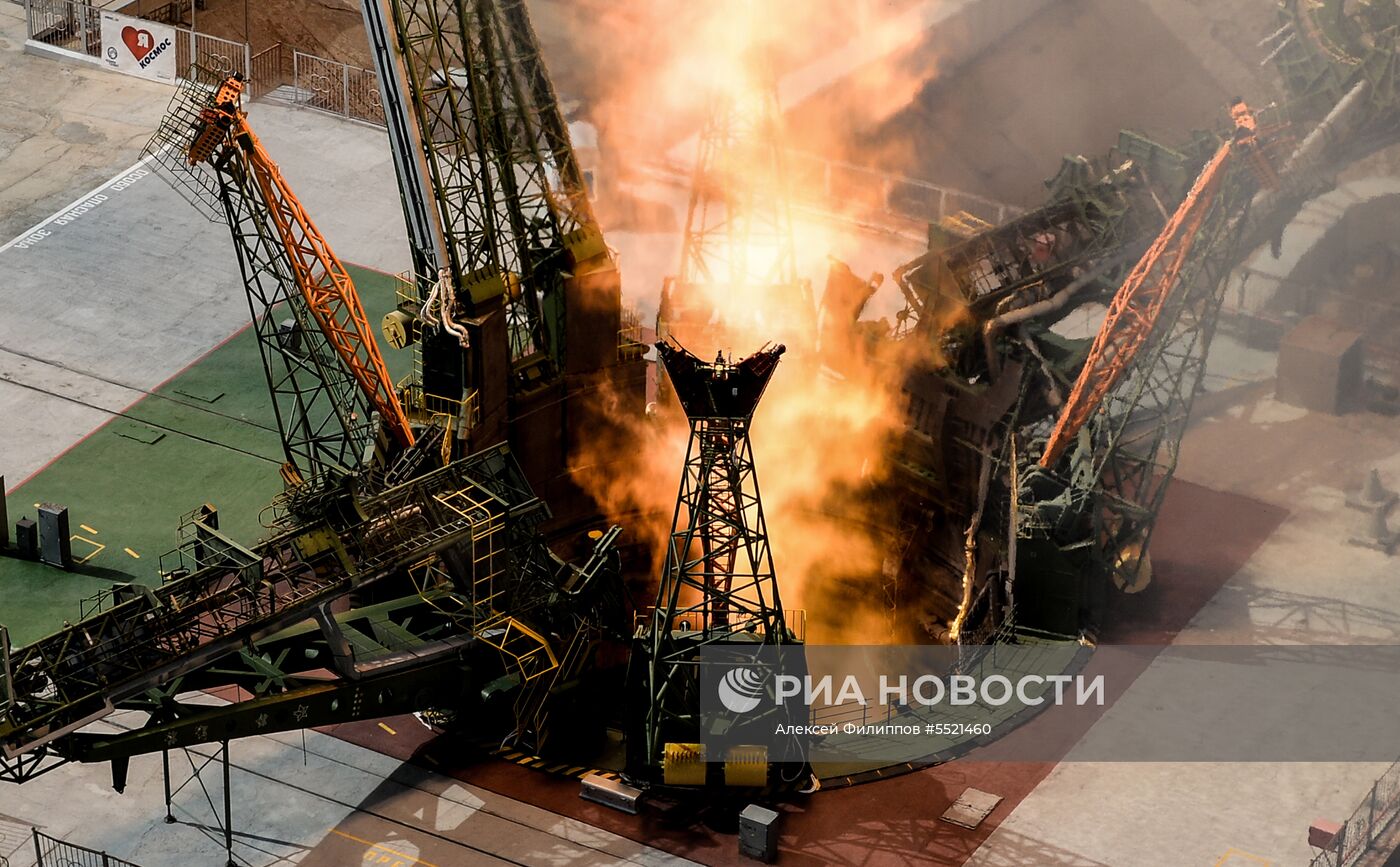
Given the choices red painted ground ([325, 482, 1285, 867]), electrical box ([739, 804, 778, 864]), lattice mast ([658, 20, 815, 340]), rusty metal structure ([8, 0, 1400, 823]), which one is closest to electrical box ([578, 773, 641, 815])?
red painted ground ([325, 482, 1285, 867])

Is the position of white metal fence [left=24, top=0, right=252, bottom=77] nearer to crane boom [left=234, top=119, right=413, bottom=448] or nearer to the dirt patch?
the dirt patch

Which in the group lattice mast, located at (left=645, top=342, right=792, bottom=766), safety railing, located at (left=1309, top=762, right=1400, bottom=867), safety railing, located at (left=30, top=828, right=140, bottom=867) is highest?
lattice mast, located at (left=645, top=342, right=792, bottom=766)

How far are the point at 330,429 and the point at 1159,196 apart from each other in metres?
30.9

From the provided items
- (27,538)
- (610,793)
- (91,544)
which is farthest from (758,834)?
(27,538)

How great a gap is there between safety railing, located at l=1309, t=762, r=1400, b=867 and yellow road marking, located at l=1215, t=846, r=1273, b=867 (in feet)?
4.52

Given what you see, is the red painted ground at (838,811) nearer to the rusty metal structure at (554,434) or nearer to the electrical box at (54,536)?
the rusty metal structure at (554,434)

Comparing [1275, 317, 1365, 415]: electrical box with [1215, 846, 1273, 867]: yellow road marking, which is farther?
[1275, 317, 1365, 415]: electrical box

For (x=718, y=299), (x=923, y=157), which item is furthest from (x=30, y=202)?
(x=923, y=157)

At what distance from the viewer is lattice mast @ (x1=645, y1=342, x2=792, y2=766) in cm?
7125

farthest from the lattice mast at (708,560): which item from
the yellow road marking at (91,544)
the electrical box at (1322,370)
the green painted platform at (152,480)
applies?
the electrical box at (1322,370)

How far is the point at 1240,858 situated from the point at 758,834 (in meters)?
13.3

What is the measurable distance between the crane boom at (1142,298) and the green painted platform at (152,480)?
90.5ft

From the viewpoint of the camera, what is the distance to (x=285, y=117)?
374ft

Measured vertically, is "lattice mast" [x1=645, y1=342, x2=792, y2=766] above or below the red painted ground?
above
